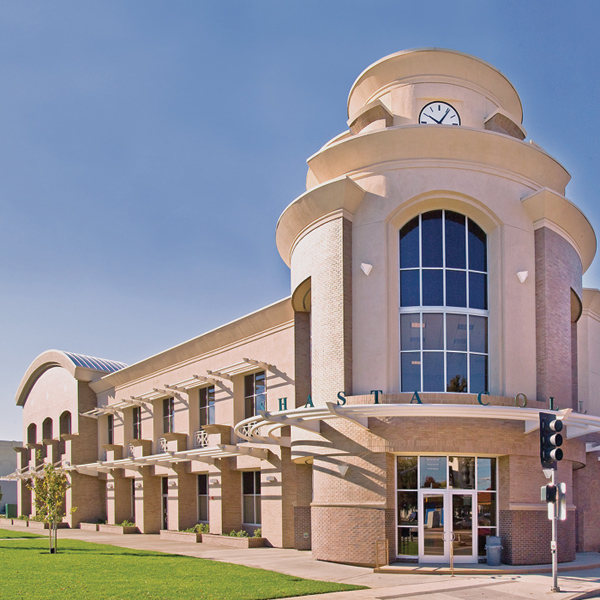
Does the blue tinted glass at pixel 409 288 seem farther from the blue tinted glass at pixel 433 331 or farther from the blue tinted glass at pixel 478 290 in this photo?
the blue tinted glass at pixel 478 290

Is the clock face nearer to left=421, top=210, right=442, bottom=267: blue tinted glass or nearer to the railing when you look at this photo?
left=421, top=210, right=442, bottom=267: blue tinted glass

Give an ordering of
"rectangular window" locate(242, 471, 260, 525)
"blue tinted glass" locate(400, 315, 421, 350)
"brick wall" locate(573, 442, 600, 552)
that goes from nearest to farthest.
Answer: "blue tinted glass" locate(400, 315, 421, 350) < "brick wall" locate(573, 442, 600, 552) < "rectangular window" locate(242, 471, 260, 525)

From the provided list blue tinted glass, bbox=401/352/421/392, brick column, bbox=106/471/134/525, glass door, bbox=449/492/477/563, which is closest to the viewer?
glass door, bbox=449/492/477/563

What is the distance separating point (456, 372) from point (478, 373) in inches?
32.4

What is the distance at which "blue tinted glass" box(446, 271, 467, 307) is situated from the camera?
2189cm

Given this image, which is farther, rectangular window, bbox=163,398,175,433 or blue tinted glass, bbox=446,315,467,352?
rectangular window, bbox=163,398,175,433

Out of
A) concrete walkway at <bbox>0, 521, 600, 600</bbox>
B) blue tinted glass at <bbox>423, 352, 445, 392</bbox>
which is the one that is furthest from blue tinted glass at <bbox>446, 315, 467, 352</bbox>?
concrete walkway at <bbox>0, 521, 600, 600</bbox>

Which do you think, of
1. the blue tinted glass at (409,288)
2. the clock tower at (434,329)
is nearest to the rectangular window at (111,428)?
the clock tower at (434,329)

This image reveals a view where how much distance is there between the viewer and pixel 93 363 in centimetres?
4744

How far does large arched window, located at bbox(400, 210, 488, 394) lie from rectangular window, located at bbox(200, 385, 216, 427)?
14.6 m

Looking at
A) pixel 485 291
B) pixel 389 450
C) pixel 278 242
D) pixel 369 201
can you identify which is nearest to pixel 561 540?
pixel 389 450

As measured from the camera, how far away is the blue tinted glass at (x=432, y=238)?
22141mm

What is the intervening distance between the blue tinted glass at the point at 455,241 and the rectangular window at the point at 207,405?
52.2 ft

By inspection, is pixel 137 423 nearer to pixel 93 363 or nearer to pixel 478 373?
pixel 93 363
